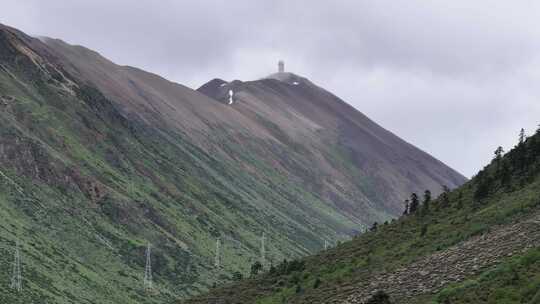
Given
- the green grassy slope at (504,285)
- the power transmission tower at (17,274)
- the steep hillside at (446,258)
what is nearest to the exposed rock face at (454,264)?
the steep hillside at (446,258)

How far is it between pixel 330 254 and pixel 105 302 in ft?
Answer: 344

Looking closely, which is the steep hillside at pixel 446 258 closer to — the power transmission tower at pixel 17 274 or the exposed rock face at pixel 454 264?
the exposed rock face at pixel 454 264

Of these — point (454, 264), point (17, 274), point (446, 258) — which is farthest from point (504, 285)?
point (17, 274)

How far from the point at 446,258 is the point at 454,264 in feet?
7.69

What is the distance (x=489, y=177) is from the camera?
2889 inches

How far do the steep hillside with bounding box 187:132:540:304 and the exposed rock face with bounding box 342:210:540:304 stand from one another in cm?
7

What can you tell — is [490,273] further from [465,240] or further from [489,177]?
[489,177]

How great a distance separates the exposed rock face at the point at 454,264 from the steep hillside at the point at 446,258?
0.07 metres

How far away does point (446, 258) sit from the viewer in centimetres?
5197

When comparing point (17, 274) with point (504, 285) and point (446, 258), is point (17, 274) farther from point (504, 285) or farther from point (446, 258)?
point (504, 285)

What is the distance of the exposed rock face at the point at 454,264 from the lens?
47031mm

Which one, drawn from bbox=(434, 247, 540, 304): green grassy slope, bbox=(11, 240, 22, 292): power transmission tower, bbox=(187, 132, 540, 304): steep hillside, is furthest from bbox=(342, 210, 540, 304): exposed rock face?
bbox=(11, 240, 22, 292): power transmission tower

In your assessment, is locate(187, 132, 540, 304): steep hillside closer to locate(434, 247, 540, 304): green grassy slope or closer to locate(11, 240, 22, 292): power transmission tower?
locate(434, 247, 540, 304): green grassy slope

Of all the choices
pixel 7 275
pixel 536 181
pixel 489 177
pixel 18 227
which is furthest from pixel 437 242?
pixel 18 227
